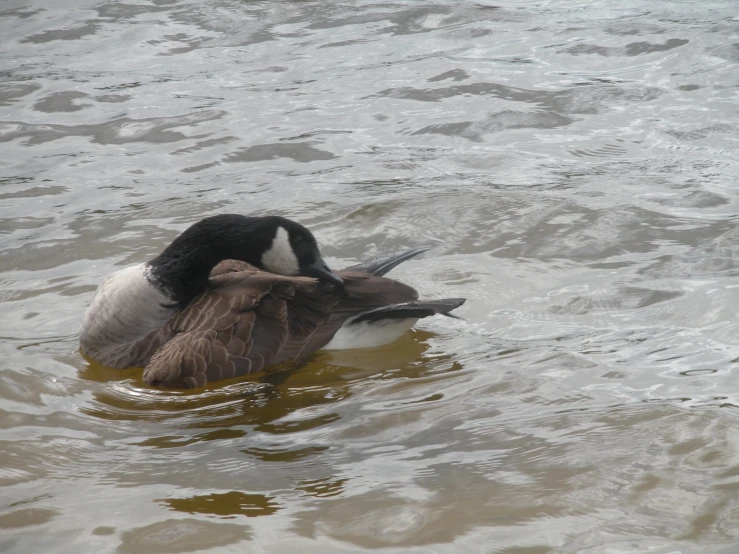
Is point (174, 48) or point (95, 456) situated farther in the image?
point (174, 48)

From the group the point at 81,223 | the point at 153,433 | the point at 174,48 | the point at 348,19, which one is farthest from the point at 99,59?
the point at 153,433

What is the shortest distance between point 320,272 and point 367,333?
50 centimetres

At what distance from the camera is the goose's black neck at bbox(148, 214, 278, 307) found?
644 centimetres

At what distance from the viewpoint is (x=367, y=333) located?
6.39 meters

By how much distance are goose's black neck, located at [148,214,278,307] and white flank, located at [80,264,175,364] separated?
0.31ft

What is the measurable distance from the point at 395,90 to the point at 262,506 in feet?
26.4

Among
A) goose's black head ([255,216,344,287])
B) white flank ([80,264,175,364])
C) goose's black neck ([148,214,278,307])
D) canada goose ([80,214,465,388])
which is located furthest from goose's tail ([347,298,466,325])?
white flank ([80,264,175,364])

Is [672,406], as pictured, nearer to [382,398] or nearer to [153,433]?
[382,398]

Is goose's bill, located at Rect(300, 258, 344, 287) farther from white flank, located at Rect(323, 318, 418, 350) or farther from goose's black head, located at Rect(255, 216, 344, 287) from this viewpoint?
white flank, located at Rect(323, 318, 418, 350)

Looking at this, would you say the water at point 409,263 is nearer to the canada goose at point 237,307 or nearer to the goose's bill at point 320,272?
the canada goose at point 237,307

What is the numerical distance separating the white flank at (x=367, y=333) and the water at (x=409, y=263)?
9cm

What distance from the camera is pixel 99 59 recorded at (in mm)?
13234

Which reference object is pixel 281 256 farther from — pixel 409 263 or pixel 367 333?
pixel 409 263

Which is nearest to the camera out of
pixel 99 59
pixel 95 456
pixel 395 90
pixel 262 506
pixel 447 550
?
pixel 447 550
